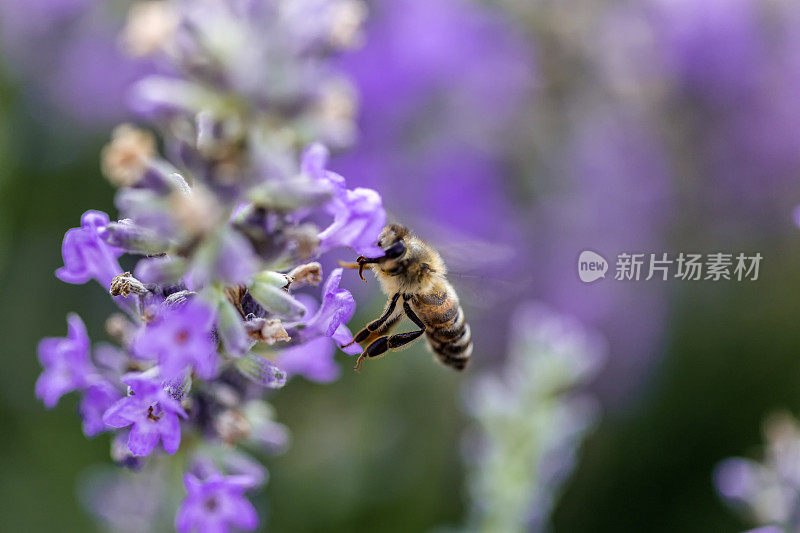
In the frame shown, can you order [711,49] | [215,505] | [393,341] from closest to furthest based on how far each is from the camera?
[215,505] → [393,341] → [711,49]

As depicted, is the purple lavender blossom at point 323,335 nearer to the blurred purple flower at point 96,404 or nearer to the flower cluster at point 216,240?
the flower cluster at point 216,240

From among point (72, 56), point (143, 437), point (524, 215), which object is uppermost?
point (72, 56)

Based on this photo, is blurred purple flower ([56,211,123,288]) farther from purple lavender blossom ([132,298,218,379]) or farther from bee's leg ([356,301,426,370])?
A: bee's leg ([356,301,426,370])

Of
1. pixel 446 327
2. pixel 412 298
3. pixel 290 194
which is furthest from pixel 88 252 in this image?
pixel 446 327

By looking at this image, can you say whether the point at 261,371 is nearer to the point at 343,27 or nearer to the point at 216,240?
the point at 216,240

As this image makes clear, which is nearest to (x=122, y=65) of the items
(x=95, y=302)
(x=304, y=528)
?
(x=95, y=302)

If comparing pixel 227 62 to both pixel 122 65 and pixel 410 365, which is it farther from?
pixel 122 65

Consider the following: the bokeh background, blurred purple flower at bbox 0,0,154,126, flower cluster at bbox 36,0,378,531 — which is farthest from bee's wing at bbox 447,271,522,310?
blurred purple flower at bbox 0,0,154,126
